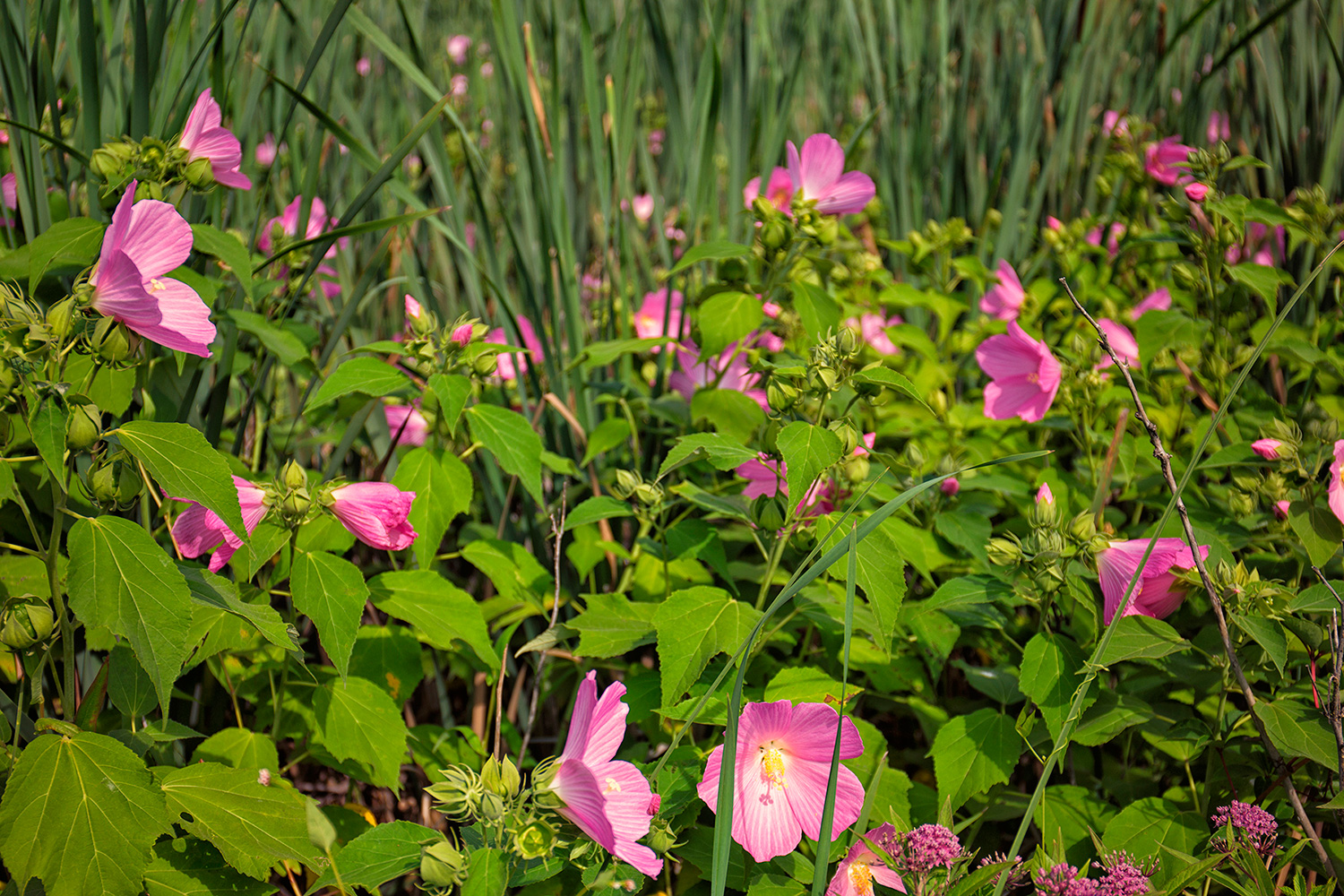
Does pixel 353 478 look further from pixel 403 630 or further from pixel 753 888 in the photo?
pixel 753 888

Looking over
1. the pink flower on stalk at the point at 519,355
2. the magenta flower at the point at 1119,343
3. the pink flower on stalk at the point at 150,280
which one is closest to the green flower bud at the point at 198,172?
the pink flower on stalk at the point at 150,280

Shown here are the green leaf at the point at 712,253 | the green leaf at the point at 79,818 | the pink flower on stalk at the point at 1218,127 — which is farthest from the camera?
the pink flower on stalk at the point at 1218,127

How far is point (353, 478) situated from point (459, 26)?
3.46 meters

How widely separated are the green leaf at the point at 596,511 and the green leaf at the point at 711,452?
18cm

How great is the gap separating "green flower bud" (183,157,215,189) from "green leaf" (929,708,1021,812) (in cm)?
123

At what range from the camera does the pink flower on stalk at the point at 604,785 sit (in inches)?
32.4

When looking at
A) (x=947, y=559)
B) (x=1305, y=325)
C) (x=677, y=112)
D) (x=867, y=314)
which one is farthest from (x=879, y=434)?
(x=1305, y=325)

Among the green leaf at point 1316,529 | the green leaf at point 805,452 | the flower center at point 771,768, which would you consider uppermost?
the green leaf at point 805,452

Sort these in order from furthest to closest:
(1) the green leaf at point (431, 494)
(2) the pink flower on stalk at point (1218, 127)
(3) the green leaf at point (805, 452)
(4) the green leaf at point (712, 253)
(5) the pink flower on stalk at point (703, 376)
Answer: (2) the pink flower on stalk at point (1218, 127)
(5) the pink flower on stalk at point (703, 376)
(4) the green leaf at point (712, 253)
(1) the green leaf at point (431, 494)
(3) the green leaf at point (805, 452)

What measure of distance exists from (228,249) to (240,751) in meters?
0.66

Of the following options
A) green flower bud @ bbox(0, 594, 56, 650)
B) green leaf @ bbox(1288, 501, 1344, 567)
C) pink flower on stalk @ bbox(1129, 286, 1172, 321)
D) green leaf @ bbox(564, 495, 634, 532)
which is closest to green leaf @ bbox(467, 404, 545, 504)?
green leaf @ bbox(564, 495, 634, 532)

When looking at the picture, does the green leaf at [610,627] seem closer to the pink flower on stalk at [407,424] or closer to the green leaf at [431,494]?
the green leaf at [431,494]

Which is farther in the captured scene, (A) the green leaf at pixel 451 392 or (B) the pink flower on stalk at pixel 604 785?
(A) the green leaf at pixel 451 392

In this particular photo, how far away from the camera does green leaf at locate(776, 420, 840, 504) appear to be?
101cm
